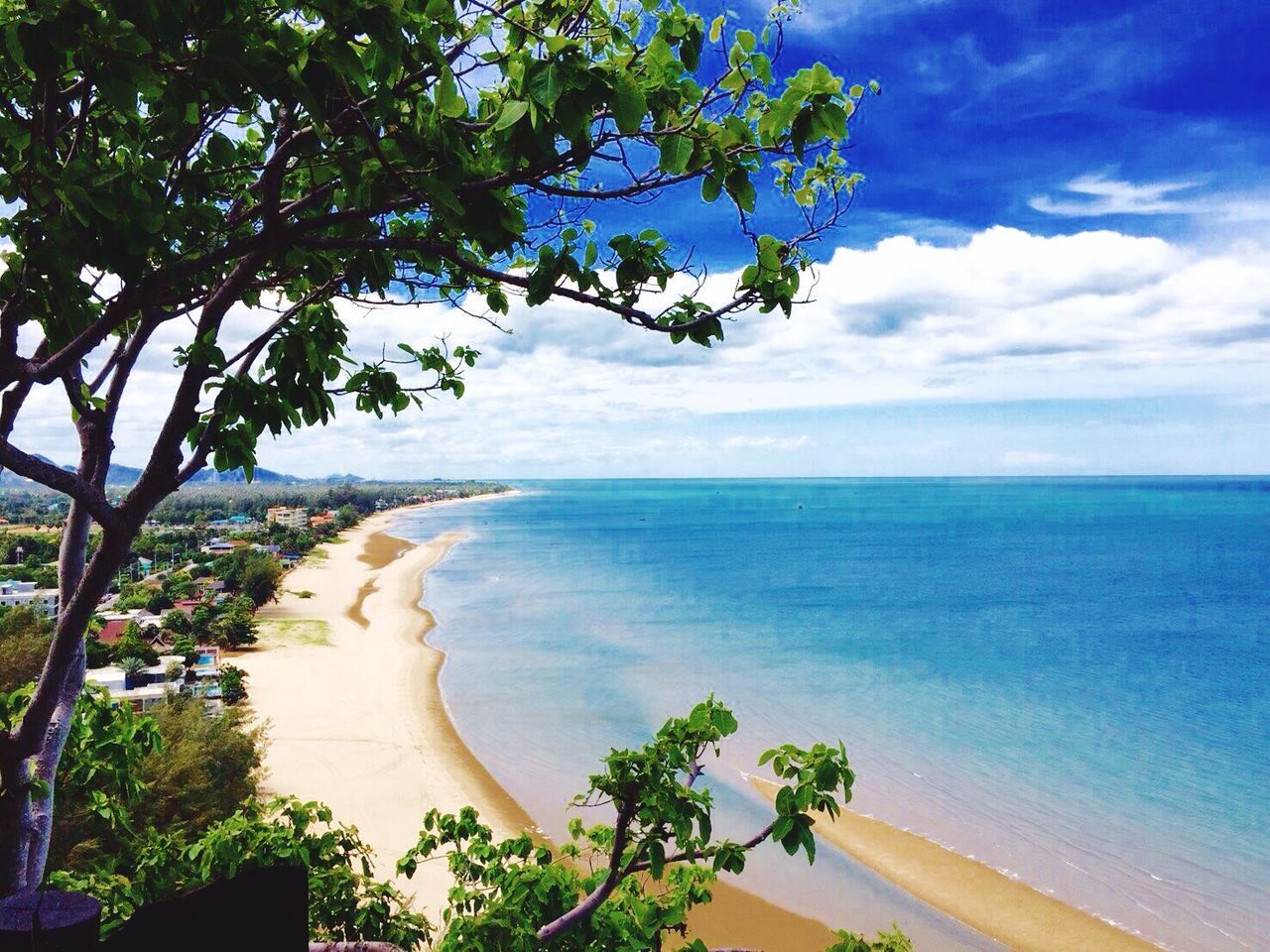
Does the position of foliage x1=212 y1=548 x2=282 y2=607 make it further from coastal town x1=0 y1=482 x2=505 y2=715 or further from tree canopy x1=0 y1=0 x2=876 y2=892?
tree canopy x1=0 y1=0 x2=876 y2=892

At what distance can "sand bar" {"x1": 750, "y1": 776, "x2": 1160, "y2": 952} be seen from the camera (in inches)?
518

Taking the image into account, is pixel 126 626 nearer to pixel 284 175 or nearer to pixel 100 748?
pixel 100 748

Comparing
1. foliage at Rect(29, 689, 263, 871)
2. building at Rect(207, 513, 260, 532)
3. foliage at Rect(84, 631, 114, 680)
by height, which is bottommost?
building at Rect(207, 513, 260, 532)

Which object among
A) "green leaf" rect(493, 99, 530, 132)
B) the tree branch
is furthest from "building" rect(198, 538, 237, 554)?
"green leaf" rect(493, 99, 530, 132)

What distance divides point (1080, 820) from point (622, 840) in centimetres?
1886

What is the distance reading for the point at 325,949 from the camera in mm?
2504

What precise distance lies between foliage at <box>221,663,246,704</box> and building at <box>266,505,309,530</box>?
2796 inches

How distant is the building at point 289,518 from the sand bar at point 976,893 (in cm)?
8772

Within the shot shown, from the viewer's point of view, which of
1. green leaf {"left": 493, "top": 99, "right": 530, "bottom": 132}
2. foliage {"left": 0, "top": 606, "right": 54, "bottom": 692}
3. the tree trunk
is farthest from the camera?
foliage {"left": 0, "top": 606, "right": 54, "bottom": 692}

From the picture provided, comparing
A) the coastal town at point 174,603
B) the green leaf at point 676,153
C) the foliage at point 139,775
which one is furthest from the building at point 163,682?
the green leaf at point 676,153

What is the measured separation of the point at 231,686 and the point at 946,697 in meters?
22.9

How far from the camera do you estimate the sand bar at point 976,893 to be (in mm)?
13164

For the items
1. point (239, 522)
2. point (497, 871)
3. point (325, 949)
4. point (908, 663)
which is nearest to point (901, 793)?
point (908, 663)

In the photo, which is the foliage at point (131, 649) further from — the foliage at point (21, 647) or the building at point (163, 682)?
the foliage at point (21, 647)
